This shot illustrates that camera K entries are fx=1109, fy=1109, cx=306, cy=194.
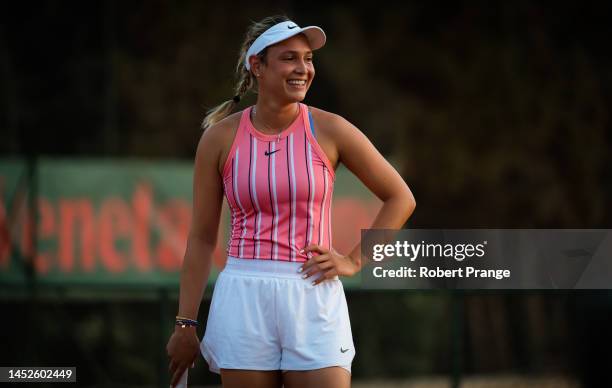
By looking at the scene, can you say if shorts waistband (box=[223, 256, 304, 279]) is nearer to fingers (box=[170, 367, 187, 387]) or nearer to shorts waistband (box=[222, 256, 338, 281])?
shorts waistband (box=[222, 256, 338, 281])

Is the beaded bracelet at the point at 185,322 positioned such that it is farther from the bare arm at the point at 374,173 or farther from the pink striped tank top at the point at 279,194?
the bare arm at the point at 374,173

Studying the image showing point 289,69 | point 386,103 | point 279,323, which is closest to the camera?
point 279,323

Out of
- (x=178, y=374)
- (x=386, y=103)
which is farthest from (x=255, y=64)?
(x=386, y=103)

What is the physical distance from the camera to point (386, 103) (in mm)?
11773

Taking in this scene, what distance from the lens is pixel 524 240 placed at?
7.11 meters

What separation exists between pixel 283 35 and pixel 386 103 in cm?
786

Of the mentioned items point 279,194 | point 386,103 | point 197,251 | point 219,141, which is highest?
point 386,103

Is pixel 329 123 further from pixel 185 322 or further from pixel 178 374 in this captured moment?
pixel 178 374

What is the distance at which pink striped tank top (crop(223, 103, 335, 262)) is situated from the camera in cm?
391

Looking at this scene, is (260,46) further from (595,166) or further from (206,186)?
(595,166)

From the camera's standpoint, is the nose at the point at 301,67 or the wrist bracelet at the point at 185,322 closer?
the nose at the point at 301,67

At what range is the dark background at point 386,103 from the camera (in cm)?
938

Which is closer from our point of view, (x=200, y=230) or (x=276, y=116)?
(x=276, y=116)

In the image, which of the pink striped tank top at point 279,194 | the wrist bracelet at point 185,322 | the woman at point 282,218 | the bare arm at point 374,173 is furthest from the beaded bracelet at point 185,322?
the bare arm at point 374,173
